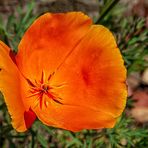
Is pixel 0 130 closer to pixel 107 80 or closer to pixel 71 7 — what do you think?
pixel 107 80

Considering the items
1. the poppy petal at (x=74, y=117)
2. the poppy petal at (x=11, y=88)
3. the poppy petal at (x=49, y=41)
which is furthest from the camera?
the poppy petal at (x=49, y=41)

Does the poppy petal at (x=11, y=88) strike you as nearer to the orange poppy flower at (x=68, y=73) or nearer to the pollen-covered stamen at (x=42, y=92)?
the orange poppy flower at (x=68, y=73)

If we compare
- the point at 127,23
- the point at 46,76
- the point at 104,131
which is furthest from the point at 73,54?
the point at 127,23

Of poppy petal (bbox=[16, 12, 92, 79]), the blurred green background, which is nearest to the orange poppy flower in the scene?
poppy petal (bbox=[16, 12, 92, 79])

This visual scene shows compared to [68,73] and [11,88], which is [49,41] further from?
[11,88]

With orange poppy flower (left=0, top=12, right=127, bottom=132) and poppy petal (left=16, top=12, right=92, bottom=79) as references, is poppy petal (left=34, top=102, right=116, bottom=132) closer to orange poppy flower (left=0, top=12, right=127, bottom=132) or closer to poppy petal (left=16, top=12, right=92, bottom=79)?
orange poppy flower (left=0, top=12, right=127, bottom=132)

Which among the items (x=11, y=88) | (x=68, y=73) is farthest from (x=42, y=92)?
(x=11, y=88)

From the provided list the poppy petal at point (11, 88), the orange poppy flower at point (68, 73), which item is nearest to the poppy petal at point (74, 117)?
the orange poppy flower at point (68, 73)
